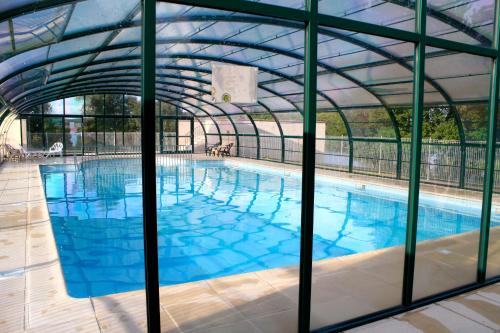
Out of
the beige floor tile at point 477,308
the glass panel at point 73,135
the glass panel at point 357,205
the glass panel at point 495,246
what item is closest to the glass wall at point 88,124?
the glass panel at point 73,135

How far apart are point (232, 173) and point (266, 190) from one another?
369cm

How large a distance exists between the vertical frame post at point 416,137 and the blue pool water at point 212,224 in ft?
7.93

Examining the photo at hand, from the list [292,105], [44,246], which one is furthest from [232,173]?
[44,246]

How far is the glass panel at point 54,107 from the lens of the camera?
61.0 feet

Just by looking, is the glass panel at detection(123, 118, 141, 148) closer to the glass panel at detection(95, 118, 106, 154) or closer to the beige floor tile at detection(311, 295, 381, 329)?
the glass panel at detection(95, 118, 106, 154)

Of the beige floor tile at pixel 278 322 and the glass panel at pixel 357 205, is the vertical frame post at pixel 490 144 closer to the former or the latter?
the glass panel at pixel 357 205

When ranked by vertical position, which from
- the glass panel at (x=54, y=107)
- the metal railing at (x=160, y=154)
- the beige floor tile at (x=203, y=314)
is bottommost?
the beige floor tile at (x=203, y=314)

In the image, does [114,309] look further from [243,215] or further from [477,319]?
[243,215]

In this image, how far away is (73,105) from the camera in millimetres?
19094

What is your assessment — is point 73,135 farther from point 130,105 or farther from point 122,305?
point 122,305

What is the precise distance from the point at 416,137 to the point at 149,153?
1891 mm

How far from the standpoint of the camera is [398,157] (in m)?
10.9

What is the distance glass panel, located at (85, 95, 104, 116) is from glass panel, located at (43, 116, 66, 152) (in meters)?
1.38

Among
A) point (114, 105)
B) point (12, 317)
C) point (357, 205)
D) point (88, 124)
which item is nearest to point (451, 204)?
point (357, 205)
